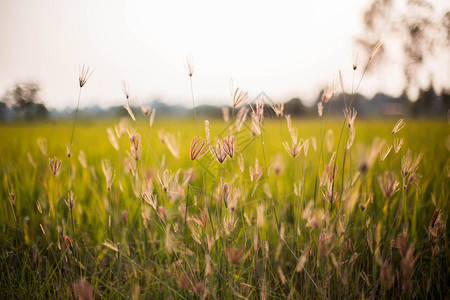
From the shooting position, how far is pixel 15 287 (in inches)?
37.0

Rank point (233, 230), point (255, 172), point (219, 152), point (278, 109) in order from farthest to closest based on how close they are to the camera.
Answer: point (233, 230), point (278, 109), point (255, 172), point (219, 152)

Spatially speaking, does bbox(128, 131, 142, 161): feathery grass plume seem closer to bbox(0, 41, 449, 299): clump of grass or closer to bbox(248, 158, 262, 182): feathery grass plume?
bbox(0, 41, 449, 299): clump of grass

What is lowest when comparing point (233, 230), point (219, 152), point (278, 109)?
point (233, 230)

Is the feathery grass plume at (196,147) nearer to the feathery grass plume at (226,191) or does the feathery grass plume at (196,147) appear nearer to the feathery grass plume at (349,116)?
the feathery grass plume at (226,191)

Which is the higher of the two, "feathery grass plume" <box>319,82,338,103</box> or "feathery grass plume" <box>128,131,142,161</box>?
"feathery grass plume" <box>319,82,338,103</box>

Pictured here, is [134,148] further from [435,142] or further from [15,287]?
[435,142]

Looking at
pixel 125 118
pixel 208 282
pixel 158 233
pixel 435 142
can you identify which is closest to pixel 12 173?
pixel 158 233

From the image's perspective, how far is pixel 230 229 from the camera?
0.70 metres

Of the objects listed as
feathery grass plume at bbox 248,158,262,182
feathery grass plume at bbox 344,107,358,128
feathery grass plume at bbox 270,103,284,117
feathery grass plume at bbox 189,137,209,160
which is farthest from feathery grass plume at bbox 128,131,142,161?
feathery grass plume at bbox 344,107,358,128

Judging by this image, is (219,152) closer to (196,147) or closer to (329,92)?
(196,147)

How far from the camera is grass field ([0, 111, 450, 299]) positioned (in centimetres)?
73

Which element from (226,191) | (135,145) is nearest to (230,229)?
(226,191)

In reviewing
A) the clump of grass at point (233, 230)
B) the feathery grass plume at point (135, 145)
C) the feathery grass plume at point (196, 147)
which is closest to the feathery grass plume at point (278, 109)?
the clump of grass at point (233, 230)

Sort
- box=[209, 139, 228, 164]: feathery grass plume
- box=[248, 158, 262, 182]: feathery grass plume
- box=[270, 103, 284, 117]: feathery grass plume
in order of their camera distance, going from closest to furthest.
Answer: box=[209, 139, 228, 164]: feathery grass plume < box=[248, 158, 262, 182]: feathery grass plume < box=[270, 103, 284, 117]: feathery grass plume
